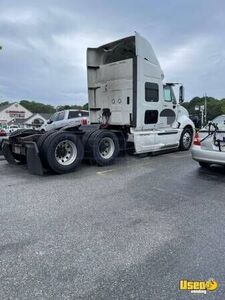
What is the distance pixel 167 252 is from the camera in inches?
116

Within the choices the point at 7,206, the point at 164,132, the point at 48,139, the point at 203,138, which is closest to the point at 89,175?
the point at 48,139

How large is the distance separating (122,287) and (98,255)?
60 centimetres

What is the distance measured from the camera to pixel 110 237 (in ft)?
10.9

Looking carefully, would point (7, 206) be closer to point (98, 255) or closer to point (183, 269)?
point (98, 255)

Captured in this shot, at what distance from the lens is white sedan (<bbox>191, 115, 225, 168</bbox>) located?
613 centimetres

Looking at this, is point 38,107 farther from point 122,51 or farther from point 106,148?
point 106,148

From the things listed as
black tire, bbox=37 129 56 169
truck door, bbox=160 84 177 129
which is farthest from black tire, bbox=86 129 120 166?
truck door, bbox=160 84 177 129

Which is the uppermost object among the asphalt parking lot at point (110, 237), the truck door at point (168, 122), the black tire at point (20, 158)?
the truck door at point (168, 122)

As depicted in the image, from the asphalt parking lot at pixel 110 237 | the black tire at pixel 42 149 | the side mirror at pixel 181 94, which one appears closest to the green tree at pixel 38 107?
the side mirror at pixel 181 94

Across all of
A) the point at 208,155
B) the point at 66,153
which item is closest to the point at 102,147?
the point at 66,153

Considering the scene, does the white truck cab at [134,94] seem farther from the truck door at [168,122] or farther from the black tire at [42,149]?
the black tire at [42,149]

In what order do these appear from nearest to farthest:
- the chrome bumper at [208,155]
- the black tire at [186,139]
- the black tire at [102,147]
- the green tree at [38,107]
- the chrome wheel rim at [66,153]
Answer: the chrome bumper at [208,155]
the chrome wheel rim at [66,153]
the black tire at [102,147]
the black tire at [186,139]
the green tree at [38,107]

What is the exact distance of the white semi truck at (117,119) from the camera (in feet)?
22.4

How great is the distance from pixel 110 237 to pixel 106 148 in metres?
4.81
